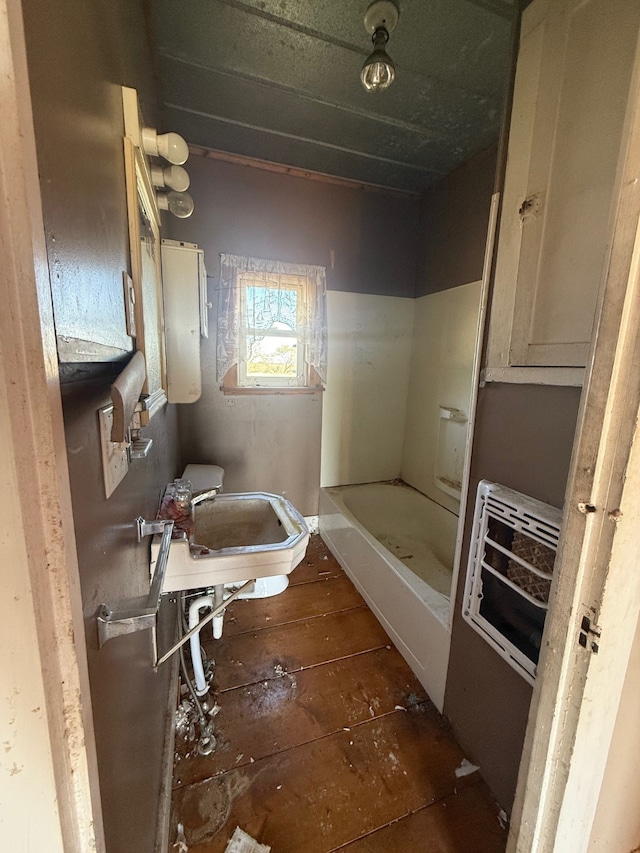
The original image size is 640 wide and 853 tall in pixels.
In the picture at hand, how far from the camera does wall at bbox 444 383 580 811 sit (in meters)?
0.89

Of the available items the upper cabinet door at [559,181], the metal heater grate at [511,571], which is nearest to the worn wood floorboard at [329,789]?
the metal heater grate at [511,571]

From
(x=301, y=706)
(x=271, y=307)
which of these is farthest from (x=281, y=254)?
(x=301, y=706)

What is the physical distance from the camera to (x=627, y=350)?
0.49 meters

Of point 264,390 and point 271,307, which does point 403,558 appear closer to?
point 264,390

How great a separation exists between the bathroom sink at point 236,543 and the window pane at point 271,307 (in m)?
1.30

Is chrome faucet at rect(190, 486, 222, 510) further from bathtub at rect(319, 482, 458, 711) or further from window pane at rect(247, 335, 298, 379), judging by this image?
window pane at rect(247, 335, 298, 379)

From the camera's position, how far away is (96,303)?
0.50 m

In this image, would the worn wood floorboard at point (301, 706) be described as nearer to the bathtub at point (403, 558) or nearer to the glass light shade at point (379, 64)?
the bathtub at point (403, 558)

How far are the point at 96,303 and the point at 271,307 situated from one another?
6.19 feet

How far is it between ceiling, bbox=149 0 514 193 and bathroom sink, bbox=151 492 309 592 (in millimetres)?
1935

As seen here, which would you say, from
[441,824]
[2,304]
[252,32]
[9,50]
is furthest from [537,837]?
[252,32]

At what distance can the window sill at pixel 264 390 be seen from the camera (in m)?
2.31

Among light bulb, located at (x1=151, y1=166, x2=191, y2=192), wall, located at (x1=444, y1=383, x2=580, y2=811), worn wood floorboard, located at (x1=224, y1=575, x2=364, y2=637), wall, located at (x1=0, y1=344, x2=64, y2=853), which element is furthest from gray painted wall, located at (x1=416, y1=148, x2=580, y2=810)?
light bulb, located at (x1=151, y1=166, x2=191, y2=192)

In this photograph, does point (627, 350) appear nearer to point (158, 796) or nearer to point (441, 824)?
point (441, 824)
